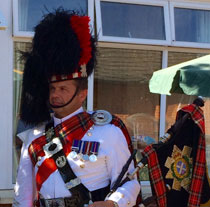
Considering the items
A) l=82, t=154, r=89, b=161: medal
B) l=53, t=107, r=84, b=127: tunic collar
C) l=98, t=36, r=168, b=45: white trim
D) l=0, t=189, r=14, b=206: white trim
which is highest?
l=98, t=36, r=168, b=45: white trim

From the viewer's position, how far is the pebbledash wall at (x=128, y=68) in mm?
4297

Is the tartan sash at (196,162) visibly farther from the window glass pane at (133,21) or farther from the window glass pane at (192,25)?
the window glass pane at (192,25)

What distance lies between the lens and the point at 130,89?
4.92m

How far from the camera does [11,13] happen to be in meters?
4.27

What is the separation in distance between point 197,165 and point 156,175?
0.86ft

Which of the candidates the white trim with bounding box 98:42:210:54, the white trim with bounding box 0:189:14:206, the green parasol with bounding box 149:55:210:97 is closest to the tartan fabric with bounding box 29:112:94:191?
the green parasol with bounding box 149:55:210:97

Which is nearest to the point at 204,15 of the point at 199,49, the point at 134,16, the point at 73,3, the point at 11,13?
the point at 199,49

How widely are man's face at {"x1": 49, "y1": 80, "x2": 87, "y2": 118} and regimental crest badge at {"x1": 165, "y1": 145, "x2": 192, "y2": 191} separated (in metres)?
0.70

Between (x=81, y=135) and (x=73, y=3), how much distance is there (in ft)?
9.11

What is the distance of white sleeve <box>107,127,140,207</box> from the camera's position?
1945 millimetres

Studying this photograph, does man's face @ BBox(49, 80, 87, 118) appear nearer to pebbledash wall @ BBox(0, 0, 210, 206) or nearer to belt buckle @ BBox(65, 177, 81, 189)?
belt buckle @ BBox(65, 177, 81, 189)

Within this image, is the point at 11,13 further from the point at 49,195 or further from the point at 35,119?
the point at 49,195

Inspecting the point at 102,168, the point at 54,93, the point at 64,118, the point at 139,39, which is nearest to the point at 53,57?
the point at 54,93

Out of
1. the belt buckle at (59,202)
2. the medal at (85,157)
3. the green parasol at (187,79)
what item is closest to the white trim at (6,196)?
the green parasol at (187,79)
